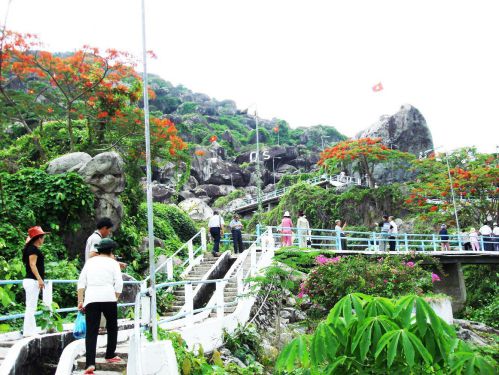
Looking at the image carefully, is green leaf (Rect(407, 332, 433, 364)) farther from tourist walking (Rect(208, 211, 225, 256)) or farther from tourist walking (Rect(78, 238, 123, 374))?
tourist walking (Rect(208, 211, 225, 256))

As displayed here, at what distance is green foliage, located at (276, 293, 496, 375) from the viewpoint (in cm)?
296

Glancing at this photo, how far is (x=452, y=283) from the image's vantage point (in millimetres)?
20906

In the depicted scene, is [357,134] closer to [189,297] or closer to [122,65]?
[122,65]

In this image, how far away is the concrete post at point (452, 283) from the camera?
67.5 feet

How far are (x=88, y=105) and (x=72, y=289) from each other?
801 cm

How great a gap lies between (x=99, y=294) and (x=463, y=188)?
84.2ft

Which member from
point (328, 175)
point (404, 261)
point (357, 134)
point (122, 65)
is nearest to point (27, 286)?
point (122, 65)

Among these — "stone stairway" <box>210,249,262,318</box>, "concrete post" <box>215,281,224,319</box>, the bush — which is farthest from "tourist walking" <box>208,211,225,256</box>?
"concrete post" <box>215,281,224,319</box>

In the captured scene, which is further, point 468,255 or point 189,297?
point 468,255

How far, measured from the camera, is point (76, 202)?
44.5ft

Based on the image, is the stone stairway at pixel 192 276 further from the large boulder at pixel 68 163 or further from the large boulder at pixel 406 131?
the large boulder at pixel 406 131

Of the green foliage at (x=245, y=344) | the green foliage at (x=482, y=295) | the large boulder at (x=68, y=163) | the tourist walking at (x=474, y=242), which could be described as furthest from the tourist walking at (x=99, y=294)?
the tourist walking at (x=474, y=242)

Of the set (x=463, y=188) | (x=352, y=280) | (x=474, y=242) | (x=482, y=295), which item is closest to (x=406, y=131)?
(x=463, y=188)

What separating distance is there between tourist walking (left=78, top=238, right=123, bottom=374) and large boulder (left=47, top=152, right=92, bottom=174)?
31.3 feet
